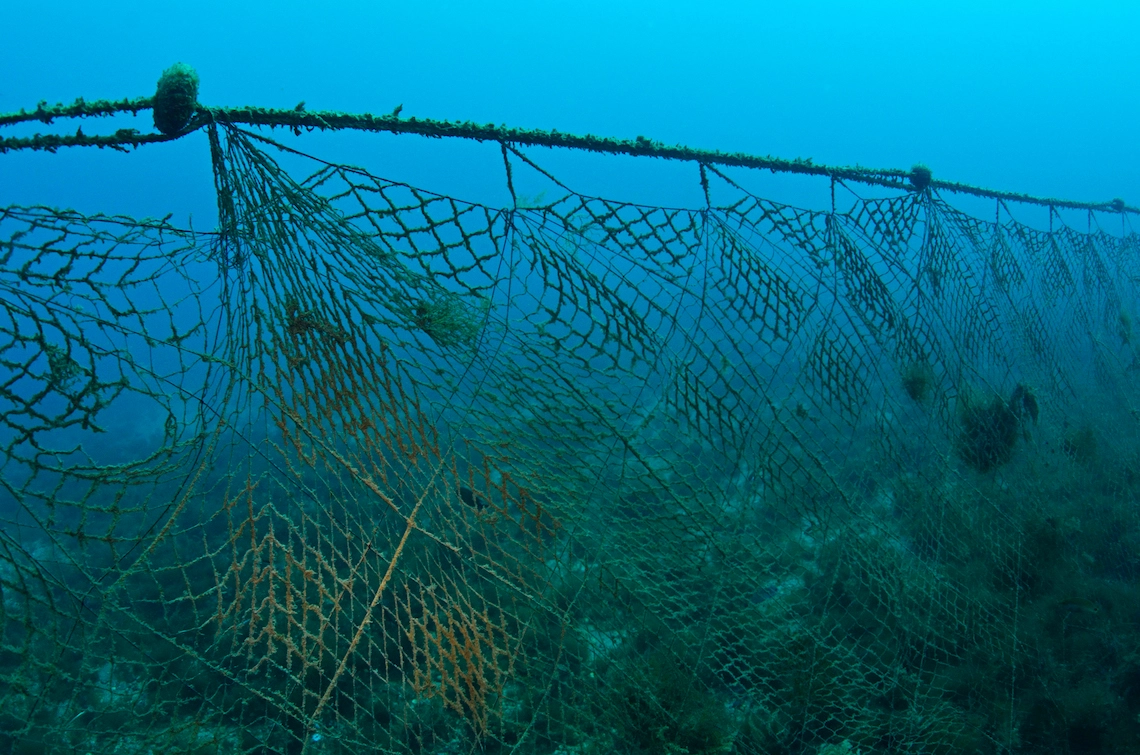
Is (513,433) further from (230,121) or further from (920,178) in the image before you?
(920,178)

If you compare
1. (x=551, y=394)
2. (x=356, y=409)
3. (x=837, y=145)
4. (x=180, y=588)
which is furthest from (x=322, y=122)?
(x=837, y=145)

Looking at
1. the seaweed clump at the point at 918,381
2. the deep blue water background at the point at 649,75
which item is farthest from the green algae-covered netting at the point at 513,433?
the deep blue water background at the point at 649,75

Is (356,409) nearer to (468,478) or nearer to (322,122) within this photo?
(468,478)

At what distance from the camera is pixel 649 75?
12294cm

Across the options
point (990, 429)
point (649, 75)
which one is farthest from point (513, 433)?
point (649, 75)

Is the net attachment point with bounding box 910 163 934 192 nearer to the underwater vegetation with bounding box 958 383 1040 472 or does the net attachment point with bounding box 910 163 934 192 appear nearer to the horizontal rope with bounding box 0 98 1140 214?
the horizontal rope with bounding box 0 98 1140 214

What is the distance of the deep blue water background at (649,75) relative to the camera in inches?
3994

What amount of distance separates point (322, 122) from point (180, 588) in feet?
23.8

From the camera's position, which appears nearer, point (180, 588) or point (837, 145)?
point (180, 588)

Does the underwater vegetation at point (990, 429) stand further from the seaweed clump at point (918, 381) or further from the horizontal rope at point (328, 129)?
the horizontal rope at point (328, 129)

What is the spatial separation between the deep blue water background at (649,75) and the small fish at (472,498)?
9968cm

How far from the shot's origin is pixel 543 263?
207 cm

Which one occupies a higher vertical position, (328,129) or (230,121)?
(328,129)

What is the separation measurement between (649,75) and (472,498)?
139265 mm
